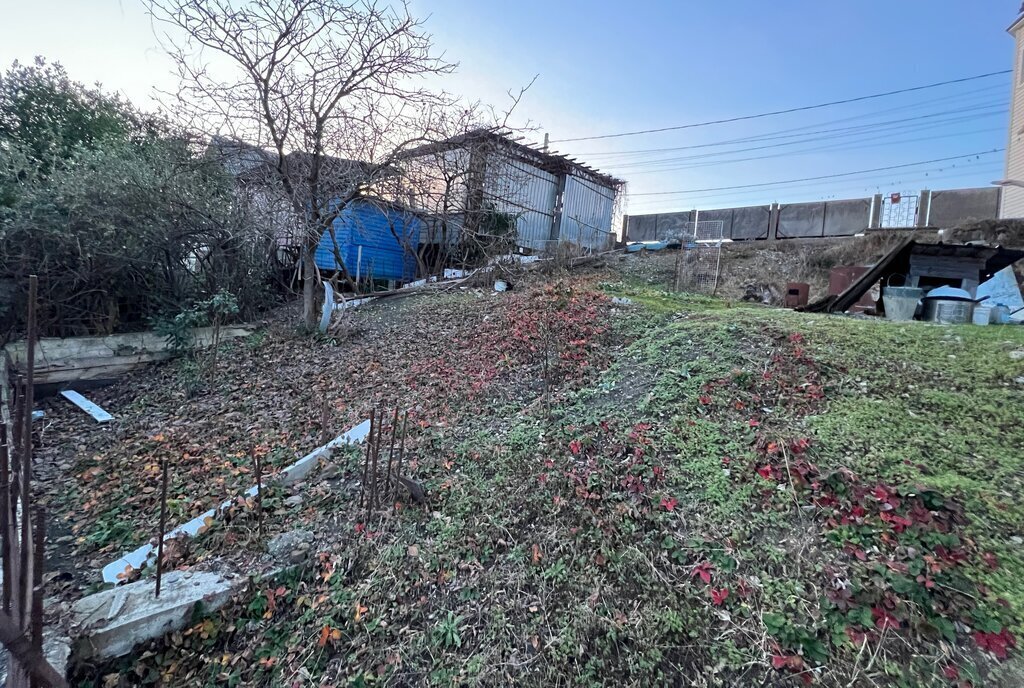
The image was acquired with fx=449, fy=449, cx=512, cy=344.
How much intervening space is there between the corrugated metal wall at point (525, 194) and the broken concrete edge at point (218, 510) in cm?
705

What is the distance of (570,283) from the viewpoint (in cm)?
725

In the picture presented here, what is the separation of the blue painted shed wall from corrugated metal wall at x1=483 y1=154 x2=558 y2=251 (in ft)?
6.45

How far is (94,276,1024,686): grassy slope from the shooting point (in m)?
1.80

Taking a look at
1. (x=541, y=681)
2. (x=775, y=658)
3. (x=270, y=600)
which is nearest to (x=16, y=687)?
(x=270, y=600)

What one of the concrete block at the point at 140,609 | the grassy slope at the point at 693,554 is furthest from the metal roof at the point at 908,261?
the concrete block at the point at 140,609

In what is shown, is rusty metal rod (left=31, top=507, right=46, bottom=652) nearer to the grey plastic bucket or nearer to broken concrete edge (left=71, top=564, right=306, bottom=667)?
broken concrete edge (left=71, top=564, right=306, bottom=667)

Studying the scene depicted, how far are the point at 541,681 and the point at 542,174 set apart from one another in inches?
449

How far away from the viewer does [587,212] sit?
520 inches

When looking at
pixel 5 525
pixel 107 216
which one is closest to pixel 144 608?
Answer: pixel 5 525

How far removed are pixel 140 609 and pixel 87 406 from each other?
13.5 feet

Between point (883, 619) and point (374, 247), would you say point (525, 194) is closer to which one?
point (374, 247)

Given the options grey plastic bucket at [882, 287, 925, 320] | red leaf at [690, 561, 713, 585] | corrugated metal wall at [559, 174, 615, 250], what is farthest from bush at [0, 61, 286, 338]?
grey plastic bucket at [882, 287, 925, 320]

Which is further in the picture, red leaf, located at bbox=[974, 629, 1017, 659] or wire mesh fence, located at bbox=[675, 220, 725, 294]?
wire mesh fence, located at bbox=[675, 220, 725, 294]

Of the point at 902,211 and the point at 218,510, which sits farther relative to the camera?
the point at 902,211
